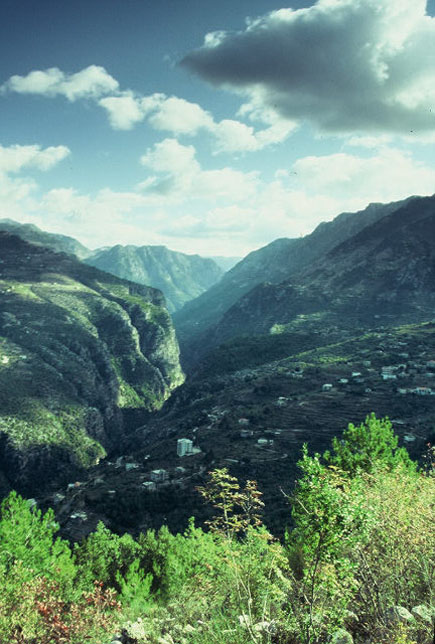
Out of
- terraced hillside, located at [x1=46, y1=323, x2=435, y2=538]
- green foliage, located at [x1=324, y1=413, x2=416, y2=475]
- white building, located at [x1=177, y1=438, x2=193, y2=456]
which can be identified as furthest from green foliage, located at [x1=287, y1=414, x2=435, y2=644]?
white building, located at [x1=177, y1=438, x2=193, y2=456]

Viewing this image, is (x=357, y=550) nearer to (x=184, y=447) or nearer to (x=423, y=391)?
(x=184, y=447)

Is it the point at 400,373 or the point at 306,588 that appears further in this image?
the point at 400,373

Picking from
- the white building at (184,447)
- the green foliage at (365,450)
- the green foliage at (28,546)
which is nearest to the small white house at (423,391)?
the white building at (184,447)

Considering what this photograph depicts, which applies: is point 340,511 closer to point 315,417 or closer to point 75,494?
point 75,494

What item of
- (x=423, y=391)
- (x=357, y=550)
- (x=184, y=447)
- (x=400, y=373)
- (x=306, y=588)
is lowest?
(x=184, y=447)

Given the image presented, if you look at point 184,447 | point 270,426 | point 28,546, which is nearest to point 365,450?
point 28,546

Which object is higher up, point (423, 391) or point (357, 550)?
point (357, 550)

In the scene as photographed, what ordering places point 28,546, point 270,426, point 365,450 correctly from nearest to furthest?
point 28,546, point 365,450, point 270,426

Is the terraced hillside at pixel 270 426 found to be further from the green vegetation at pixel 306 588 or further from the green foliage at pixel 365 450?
the green vegetation at pixel 306 588

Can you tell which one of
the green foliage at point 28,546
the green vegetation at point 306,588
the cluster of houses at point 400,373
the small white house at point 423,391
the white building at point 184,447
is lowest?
the white building at point 184,447

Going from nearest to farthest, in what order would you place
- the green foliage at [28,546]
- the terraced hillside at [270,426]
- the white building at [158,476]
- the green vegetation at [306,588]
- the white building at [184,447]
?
the green vegetation at [306,588] < the green foliage at [28,546] < the terraced hillside at [270,426] < the white building at [158,476] < the white building at [184,447]

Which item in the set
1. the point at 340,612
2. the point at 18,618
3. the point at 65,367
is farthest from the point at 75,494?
the point at 65,367

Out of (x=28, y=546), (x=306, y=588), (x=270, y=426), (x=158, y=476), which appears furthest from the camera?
(x=270, y=426)

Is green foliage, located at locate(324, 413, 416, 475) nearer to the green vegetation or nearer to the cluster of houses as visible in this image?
the green vegetation
